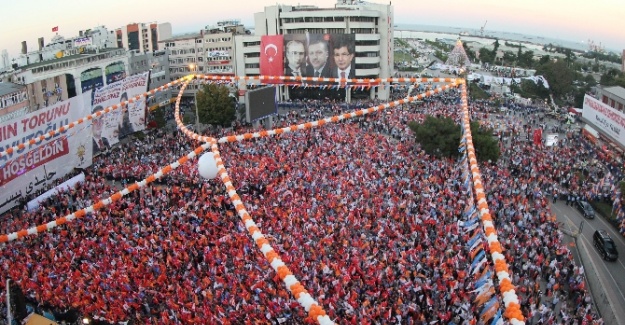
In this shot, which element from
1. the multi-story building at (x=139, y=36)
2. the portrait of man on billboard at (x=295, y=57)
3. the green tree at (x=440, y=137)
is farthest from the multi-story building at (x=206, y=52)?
the green tree at (x=440, y=137)

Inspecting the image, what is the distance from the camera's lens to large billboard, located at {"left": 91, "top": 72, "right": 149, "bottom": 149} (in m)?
22.8

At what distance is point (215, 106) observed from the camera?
104 feet

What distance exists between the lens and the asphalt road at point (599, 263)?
12.8 m

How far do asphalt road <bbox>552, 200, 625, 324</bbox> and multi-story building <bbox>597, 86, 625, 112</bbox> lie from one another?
8039 millimetres

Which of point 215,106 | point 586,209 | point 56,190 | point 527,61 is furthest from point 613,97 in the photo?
point 527,61

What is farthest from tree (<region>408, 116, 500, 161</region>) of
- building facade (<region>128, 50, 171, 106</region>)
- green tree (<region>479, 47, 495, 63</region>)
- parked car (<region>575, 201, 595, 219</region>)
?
green tree (<region>479, 47, 495, 63</region>)

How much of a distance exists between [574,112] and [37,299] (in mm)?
35549

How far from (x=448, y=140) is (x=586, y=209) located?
6116 mm

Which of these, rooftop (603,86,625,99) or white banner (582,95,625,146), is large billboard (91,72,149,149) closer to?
white banner (582,95,625,146)

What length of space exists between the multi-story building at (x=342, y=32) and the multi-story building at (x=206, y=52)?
543 centimetres

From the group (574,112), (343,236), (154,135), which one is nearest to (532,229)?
(343,236)

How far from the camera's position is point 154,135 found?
95.7ft

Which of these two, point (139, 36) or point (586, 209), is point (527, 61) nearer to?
point (139, 36)

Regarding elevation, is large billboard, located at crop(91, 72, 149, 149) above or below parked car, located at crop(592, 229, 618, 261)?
above
